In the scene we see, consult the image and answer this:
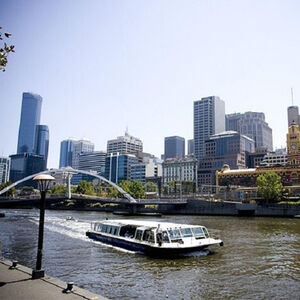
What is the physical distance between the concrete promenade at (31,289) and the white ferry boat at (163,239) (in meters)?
15.1

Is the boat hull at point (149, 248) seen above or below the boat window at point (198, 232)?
below

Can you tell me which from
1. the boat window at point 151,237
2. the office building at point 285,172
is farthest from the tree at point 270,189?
the boat window at point 151,237

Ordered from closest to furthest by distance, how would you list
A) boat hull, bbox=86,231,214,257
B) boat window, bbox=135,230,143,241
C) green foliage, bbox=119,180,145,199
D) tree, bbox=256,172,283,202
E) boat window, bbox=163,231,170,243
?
boat hull, bbox=86,231,214,257 < boat window, bbox=163,231,170,243 < boat window, bbox=135,230,143,241 < tree, bbox=256,172,283,202 < green foliage, bbox=119,180,145,199

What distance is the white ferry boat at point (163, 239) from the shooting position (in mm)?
30094

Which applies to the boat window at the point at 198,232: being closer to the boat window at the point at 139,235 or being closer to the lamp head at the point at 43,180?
the boat window at the point at 139,235

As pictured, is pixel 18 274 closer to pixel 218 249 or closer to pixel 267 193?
pixel 218 249

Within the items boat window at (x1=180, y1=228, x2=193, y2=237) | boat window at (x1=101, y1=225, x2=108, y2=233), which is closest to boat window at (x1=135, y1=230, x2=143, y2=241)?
boat window at (x1=180, y1=228, x2=193, y2=237)

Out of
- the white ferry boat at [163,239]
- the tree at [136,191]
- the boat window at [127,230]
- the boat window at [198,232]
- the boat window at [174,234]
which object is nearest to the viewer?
the white ferry boat at [163,239]

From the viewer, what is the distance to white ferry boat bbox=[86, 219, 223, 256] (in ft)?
98.7

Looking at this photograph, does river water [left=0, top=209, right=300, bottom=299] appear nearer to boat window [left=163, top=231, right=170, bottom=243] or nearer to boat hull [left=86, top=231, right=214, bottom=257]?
boat hull [left=86, top=231, right=214, bottom=257]

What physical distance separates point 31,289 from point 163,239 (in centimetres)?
1801

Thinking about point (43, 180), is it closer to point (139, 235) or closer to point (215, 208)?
point (139, 235)

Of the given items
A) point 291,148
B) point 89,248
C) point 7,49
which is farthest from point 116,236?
point 291,148

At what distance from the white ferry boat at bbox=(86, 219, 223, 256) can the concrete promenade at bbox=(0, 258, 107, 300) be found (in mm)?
15073
